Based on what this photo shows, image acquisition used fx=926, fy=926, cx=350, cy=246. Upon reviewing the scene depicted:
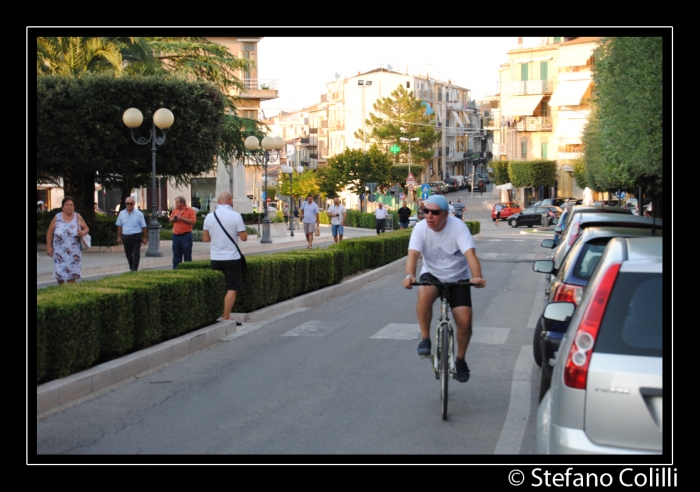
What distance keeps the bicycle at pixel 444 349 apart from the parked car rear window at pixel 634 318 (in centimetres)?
300

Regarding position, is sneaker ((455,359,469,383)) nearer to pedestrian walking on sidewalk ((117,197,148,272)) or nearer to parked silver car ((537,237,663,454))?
parked silver car ((537,237,663,454))

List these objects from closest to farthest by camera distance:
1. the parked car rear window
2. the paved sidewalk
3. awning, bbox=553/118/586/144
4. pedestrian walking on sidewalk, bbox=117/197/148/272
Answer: the parked car rear window → pedestrian walking on sidewalk, bbox=117/197/148/272 → the paved sidewalk → awning, bbox=553/118/586/144

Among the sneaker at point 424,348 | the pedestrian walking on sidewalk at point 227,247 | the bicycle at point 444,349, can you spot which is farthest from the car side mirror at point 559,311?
the pedestrian walking on sidewalk at point 227,247

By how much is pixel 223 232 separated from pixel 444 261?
510 centimetres

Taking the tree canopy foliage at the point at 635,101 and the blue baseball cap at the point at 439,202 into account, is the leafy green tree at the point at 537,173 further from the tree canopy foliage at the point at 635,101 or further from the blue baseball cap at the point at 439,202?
the blue baseball cap at the point at 439,202

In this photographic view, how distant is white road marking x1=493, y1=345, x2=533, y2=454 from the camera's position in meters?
6.70

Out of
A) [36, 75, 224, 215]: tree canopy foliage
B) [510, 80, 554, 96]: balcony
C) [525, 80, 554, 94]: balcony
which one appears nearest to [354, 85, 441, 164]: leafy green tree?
[510, 80, 554, 96]: balcony

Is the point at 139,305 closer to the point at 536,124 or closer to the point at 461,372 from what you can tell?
the point at 461,372

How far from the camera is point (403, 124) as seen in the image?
322ft

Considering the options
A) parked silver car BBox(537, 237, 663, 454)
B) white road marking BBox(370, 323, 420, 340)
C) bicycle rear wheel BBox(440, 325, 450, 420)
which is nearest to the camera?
parked silver car BBox(537, 237, 663, 454)

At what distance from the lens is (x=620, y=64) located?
58.6 ft

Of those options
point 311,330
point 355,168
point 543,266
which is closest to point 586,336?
point 543,266

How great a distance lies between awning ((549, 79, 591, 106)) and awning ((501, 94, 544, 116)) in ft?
35.5
